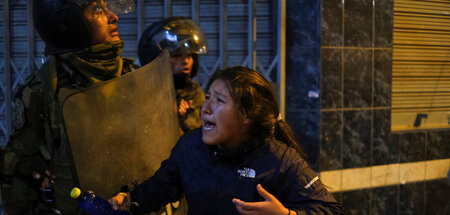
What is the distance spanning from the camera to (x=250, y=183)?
5.61 ft

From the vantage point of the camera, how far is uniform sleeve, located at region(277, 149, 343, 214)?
163cm

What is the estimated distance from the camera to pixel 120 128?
1922 millimetres

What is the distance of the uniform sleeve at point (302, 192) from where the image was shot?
163cm

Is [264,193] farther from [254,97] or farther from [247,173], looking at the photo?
[254,97]

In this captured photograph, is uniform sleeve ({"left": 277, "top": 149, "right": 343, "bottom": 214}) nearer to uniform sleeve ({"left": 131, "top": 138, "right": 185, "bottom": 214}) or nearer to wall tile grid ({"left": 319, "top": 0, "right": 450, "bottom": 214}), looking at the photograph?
uniform sleeve ({"left": 131, "top": 138, "right": 185, "bottom": 214})

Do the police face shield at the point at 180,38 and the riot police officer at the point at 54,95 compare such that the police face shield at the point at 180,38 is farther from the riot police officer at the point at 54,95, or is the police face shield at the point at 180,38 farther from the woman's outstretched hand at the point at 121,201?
the woman's outstretched hand at the point at 121,201

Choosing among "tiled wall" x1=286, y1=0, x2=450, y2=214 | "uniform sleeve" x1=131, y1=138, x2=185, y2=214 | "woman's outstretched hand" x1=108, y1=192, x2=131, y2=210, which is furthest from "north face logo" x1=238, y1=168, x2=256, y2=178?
"tiled wall" x1=286, y1=0, x2=450, y2=214

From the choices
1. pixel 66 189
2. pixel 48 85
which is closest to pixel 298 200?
pixel 66 189

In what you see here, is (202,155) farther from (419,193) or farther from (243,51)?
(419,193)

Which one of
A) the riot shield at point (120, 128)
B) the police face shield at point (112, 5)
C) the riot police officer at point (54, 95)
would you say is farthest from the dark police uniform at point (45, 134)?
the riot shield at point (120, 128)

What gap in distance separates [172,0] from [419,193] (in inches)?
Answer: 148

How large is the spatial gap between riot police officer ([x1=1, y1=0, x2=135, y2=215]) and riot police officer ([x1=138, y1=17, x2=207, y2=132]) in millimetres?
1024

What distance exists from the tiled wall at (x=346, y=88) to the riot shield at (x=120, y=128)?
2.98 meters

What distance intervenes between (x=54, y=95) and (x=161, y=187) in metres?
0.70
